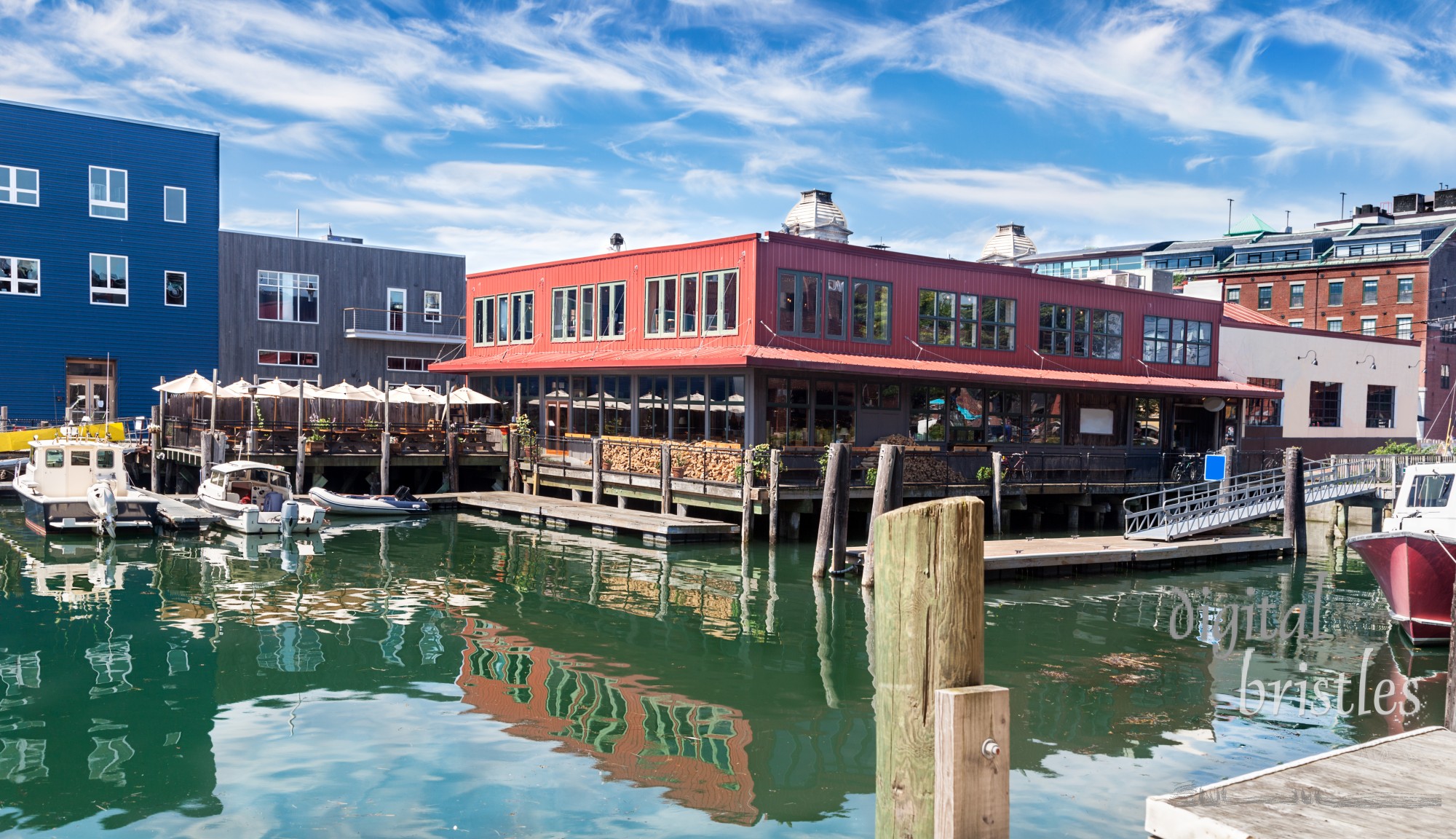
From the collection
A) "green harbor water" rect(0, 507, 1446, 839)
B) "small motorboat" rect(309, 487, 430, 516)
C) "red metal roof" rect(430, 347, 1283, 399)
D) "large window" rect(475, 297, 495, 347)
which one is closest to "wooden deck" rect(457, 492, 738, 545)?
"small motorboat" rect(309, 487, 430, 516)

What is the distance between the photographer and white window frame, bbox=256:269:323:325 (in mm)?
48094

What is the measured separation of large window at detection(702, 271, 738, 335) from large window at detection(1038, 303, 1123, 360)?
38.3 feet

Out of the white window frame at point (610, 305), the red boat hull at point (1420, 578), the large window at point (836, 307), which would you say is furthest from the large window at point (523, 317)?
the red boat hull at point (1420, 578)

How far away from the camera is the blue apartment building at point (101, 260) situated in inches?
1661

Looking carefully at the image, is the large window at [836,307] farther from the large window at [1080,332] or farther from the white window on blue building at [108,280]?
the white window on blue building at [108,280]

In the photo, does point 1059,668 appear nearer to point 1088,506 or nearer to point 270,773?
point 270,773

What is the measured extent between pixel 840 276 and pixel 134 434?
27.3m

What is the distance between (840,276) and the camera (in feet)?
104

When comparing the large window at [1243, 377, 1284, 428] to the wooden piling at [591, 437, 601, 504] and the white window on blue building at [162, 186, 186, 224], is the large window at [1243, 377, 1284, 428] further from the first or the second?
the white window on blue building at [162, 186, 186, 224]

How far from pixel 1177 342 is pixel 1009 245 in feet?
25.1

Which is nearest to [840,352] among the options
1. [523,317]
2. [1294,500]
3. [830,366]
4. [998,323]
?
[830,366]

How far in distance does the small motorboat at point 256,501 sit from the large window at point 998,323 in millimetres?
20276

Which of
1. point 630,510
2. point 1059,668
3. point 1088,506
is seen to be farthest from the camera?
point 1088,506

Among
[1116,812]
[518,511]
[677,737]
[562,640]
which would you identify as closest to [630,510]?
[518,511]
